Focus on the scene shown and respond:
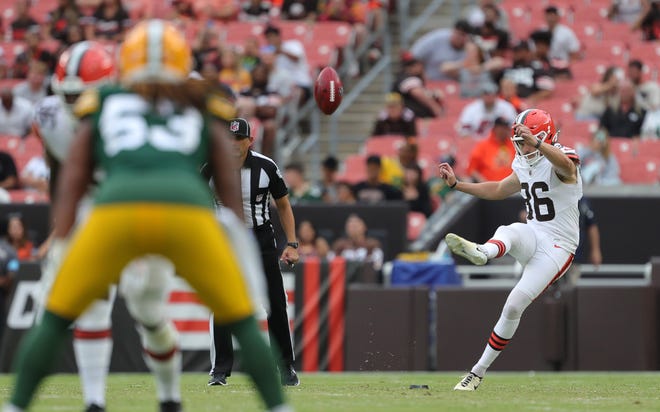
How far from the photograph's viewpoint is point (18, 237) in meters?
15.1

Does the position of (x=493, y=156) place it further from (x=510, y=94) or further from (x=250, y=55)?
(x=250, y=55)

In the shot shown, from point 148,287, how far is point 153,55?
1349 millimetres

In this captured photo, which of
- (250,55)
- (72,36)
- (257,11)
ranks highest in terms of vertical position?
(257,11)

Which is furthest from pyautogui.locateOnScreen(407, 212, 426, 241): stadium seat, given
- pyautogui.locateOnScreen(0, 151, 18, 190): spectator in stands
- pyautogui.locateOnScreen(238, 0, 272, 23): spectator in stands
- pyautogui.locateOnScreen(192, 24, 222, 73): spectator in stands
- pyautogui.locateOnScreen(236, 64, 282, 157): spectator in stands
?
pyautogui.locateOnScreen(238, 0, 272, 23): spectator in stands

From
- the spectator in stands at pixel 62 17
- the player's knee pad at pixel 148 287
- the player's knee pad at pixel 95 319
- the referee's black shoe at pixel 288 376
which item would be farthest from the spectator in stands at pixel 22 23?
the player's knee pad at pixel 148 287

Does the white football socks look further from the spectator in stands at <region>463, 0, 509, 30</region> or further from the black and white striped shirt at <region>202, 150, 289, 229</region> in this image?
the spectator in stands at <region>463, 0, 509, 30</region>

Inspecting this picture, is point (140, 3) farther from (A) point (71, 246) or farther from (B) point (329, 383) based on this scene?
(A) point (71, 246)

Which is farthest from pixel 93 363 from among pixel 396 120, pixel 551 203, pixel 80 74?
pixel 396 120

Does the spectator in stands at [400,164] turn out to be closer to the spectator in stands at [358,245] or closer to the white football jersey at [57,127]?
the spectator in stands at [358,245]

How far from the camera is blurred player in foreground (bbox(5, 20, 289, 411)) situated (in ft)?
16.5

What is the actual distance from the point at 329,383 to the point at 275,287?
110 cm

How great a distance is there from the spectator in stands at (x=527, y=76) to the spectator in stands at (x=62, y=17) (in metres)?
6.50

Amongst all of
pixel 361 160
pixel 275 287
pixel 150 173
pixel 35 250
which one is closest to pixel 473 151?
pixel 361 160

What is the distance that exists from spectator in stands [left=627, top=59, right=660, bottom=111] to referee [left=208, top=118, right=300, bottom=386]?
26.7 ft
